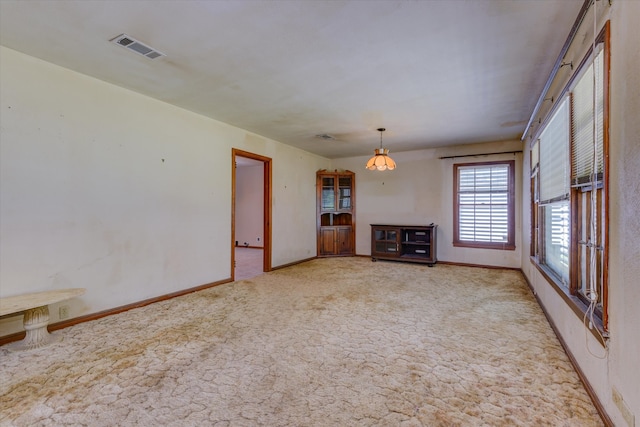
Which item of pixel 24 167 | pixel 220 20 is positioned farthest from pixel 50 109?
pixel 220 20

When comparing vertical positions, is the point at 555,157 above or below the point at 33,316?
above

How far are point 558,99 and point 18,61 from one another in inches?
203

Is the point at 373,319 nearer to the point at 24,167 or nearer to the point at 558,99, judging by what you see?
the point at 558,99

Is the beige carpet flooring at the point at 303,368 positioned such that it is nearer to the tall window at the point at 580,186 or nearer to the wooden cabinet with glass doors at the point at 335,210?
the tall window at the point at 580,186

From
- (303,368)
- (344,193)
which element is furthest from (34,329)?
(344,193)

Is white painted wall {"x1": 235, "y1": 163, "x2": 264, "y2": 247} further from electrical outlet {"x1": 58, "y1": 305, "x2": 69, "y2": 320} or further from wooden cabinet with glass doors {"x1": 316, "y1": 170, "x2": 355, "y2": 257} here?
electrical outlet {"x1": 58, "y1": 305, "x2": 69, "y2": 320}

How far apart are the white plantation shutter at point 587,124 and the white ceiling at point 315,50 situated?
496mm

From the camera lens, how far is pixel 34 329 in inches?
106

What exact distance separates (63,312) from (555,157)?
17.8 ft

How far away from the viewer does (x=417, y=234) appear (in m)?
6.77

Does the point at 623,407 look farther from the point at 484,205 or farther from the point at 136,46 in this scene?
the point at 484,205

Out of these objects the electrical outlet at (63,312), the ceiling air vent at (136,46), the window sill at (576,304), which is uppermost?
the ceiling air vent at (136,46)

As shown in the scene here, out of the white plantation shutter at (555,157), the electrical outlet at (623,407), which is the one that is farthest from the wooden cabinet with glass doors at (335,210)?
the electrical outlet at (623,407)

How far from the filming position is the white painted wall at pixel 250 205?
9.63 meters
